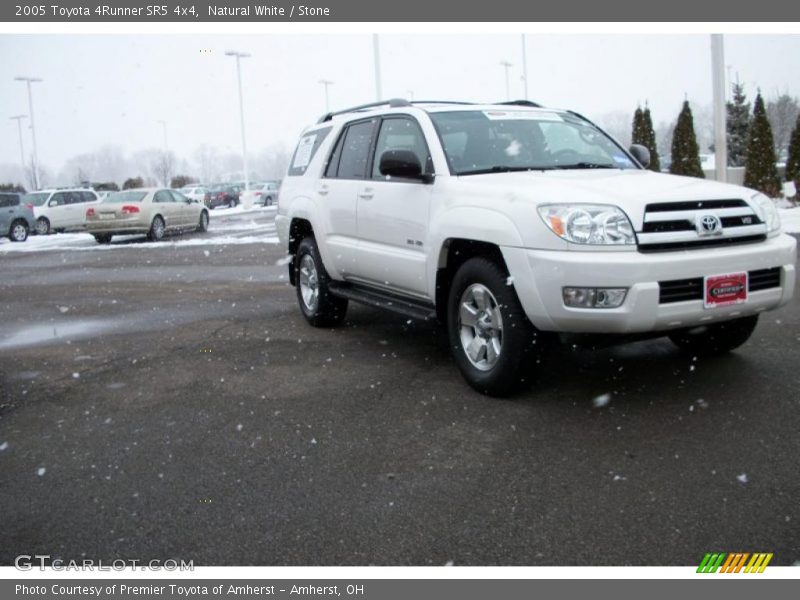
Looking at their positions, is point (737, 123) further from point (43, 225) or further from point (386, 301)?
point (386, 301)

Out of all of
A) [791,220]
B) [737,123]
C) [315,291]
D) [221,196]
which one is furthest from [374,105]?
[221,196]

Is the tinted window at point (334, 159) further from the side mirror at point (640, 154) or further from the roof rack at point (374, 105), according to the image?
the side mirror at point (640, 154)

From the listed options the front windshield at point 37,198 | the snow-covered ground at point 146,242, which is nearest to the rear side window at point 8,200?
the snow-covered ground at point 146,242

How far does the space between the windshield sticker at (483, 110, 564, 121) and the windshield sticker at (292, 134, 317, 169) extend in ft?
7.62

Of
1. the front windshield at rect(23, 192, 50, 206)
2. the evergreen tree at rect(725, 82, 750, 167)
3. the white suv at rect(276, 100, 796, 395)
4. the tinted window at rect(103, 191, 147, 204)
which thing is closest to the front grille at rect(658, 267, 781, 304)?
the white suv at rect(276, 100, 796, 395)

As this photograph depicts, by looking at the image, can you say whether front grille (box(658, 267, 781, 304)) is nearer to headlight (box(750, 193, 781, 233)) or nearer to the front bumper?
the front bumper

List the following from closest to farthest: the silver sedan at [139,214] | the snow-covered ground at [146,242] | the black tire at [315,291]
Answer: the black tire at [315,291] < the snow-covered ground at [146,242] < the silver sedan at [139,214]

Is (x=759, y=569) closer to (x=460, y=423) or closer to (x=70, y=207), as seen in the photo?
(x=460, y=423)

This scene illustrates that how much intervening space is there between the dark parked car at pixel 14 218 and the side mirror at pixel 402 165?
22.1m

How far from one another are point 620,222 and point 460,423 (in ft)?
4.85

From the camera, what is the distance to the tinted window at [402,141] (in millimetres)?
5780

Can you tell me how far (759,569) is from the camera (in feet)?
9.21

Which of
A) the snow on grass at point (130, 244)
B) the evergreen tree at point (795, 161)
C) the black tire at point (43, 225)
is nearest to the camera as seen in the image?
the snow on grass at point (130, 244)

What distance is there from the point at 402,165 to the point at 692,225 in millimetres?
2001
